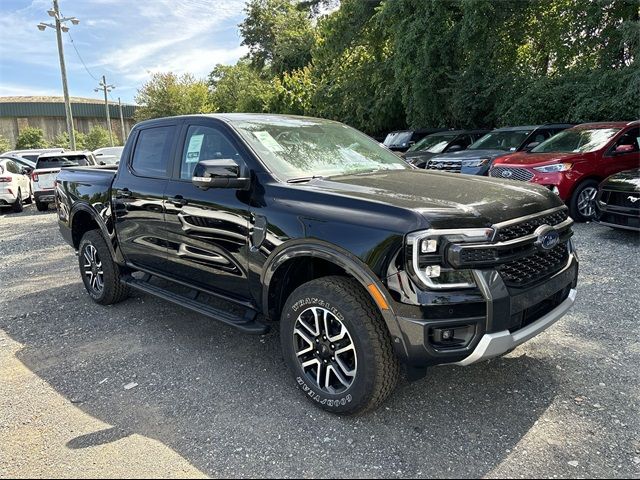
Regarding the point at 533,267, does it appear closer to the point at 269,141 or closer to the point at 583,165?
the point at 269,141

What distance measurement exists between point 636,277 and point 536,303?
11.0ft

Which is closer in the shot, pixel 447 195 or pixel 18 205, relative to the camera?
pixel 447 195

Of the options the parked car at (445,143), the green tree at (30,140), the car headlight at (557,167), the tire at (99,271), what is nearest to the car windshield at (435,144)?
the parked car at (445,143)

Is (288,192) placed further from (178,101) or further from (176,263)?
(178,101)

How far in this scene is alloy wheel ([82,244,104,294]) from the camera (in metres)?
5.17

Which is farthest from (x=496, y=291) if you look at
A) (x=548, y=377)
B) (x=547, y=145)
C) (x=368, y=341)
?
(x=547, y=145)

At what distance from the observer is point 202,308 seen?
3.84m

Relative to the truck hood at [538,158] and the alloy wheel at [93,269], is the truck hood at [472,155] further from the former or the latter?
Result: the alloy wheel at [93,269]

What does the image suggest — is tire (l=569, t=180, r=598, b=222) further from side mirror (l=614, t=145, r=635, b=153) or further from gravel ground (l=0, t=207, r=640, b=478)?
gravel ground (l=0, t=207, r=640, b=478)

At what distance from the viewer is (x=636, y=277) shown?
540cm

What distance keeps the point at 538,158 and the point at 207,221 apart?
683cm

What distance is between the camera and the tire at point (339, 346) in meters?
2.78

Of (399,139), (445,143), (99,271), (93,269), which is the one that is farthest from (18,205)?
(445,143)

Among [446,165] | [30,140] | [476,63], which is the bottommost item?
[446,165]
